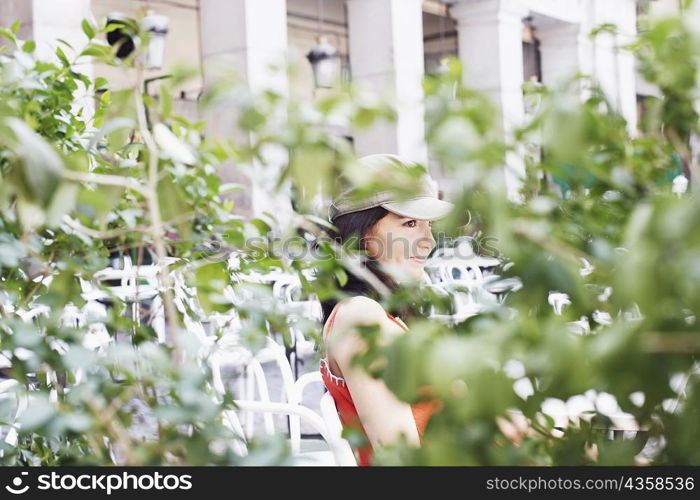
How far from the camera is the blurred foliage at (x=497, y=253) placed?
591mm

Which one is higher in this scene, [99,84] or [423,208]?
[99,84]

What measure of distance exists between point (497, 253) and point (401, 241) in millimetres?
1343

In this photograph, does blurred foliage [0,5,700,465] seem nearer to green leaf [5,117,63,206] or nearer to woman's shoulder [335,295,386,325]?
green leaf [5,117,63,206]

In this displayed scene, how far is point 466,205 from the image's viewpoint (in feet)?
2.03

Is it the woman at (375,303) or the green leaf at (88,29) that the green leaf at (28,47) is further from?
the woman at (375,303)

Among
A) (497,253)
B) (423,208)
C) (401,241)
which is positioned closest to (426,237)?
(401,241)

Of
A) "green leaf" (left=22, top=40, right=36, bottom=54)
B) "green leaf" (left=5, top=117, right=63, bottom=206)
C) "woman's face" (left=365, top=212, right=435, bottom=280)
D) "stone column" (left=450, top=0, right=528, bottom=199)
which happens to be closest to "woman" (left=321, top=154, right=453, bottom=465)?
"woman's face" (left=365, top=212, right=435, bottom=280)

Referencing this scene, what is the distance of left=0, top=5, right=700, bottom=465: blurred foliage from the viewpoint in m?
0.59

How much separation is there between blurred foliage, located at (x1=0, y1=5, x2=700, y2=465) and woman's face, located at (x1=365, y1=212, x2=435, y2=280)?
1.01m

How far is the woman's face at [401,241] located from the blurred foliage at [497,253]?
→ 1.01 metres

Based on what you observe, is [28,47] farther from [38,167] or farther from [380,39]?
[380,39]

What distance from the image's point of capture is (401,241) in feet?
6.91
